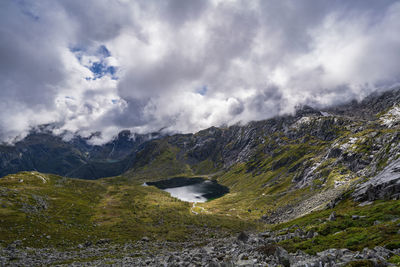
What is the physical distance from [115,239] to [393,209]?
72023 mm

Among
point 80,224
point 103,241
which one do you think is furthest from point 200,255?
point 80,224

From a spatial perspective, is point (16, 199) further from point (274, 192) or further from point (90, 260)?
point (274, 192)

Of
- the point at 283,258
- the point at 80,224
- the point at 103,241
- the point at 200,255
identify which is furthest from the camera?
the point at 80,224

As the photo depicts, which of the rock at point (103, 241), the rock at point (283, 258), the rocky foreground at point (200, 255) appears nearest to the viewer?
the rocky foreground at point (200, 255)

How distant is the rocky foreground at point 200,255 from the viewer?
17.2 metres

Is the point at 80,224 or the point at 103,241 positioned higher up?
the point at 80,224

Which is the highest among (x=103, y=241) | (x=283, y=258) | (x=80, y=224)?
(x=80, y=224)

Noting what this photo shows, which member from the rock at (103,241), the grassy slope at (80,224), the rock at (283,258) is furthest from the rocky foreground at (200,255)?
the grassy slope at (80,224)

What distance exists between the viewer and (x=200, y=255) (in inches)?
1355

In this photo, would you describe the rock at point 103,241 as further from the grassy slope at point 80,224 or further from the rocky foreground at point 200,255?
the grassy slope at point 80,224

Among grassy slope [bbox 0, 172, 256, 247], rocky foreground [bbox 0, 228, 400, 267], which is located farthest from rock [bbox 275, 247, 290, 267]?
grassy slope [bbox 0, 172, 256, 247]

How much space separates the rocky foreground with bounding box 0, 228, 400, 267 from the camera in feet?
56.4

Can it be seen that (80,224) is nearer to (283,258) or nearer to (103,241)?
(103,241)

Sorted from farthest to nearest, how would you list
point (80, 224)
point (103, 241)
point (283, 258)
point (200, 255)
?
point (80, 224) → point (103, 241) → point (200, 255) → point (283, 258)
